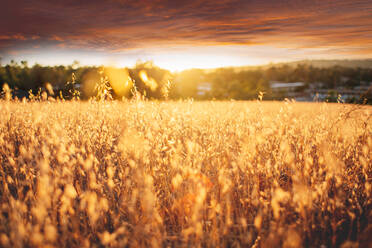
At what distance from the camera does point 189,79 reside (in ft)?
77.7

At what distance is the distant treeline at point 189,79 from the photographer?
605 inches

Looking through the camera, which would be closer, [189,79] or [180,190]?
[180,190]

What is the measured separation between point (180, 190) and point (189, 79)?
22.3 m

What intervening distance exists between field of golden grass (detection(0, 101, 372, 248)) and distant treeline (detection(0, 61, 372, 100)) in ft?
26.4

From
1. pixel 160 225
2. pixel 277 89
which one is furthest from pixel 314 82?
pixel 160 225

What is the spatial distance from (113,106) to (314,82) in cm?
2899

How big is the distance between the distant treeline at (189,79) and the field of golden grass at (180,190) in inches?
317

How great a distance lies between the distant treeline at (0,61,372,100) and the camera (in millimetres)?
15371

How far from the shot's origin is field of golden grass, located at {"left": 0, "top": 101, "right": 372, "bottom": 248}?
143 centimetres

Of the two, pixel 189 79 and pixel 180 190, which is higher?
pixel 189 79

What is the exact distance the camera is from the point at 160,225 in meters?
1.63

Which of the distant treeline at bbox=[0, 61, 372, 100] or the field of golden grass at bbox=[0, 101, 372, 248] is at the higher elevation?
the distant treeline at bbox=[0, 61, 372, 100]

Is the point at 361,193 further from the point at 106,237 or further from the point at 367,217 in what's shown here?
the point at 106,237

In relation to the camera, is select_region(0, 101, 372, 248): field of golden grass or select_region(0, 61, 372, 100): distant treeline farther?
select_region(0, 61, 372, 100): distant treeline
